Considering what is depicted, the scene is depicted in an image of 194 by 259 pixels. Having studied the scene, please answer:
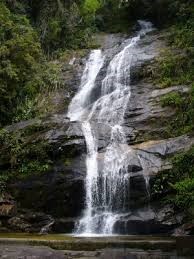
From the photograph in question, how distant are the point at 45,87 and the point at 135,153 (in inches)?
418

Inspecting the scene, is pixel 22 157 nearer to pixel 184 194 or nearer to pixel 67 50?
pixel 184 194

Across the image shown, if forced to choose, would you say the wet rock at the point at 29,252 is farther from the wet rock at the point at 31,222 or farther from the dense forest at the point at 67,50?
the dense forest at the point at 67,50

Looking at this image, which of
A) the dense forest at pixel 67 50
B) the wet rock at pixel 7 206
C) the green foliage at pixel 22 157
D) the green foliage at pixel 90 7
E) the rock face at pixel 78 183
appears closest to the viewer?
the rock face at pixel 78 183

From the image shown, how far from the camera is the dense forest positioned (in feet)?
69.3

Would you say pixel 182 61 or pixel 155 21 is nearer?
pixel 182 61

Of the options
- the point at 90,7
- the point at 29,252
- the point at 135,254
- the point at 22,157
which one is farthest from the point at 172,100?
the point at 90,7

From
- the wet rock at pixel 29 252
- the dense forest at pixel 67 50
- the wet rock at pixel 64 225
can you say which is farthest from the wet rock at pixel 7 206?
the wet rock at pixel 29 252

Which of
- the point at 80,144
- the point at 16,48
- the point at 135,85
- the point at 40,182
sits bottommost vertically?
the point at 40,182

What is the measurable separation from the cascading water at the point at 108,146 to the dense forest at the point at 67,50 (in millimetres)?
1802

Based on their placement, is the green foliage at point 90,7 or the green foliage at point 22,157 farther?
the green foliage at point 90,7

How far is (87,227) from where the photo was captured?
59.8 ft

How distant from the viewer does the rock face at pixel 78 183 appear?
709 inches

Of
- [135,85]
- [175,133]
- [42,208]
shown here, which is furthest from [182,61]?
[42,208]

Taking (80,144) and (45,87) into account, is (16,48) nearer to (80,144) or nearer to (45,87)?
(45,87)
